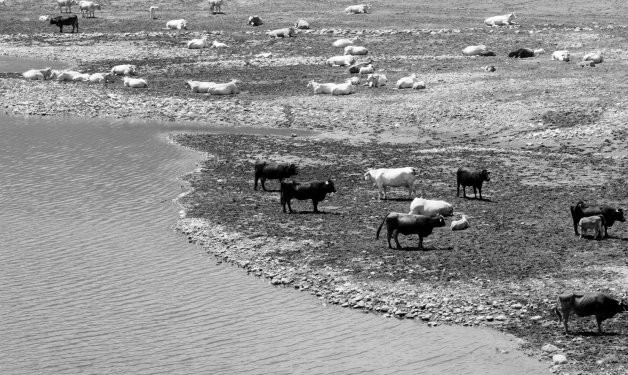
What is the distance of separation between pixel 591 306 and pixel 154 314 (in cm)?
712

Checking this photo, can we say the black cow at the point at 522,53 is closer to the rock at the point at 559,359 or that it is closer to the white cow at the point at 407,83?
the white cow at the point at 407,83

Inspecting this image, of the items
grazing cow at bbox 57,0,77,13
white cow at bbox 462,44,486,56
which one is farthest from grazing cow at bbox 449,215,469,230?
grazing cow at bbox 57,0,77,13

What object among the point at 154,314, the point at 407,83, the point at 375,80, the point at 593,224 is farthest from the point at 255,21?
the point at 154,314

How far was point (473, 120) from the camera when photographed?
112 feet

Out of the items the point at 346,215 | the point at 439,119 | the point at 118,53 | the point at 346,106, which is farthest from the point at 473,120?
the point at 118,53

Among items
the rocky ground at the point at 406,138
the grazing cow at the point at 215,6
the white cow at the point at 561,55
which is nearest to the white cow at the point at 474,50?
the rocky ground at the point at 406,138

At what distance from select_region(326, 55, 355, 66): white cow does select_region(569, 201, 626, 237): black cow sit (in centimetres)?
2211

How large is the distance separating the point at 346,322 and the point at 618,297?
443 centimetres

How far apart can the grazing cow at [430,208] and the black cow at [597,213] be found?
265cm

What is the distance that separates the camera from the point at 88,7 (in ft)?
200

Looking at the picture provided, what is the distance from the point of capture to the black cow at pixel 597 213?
72.0 ft

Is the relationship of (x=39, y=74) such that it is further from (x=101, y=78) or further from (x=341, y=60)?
(x=341, y=60)

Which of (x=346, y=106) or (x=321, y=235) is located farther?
(x=346, y=106)

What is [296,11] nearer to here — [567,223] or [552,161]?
[552,161]
